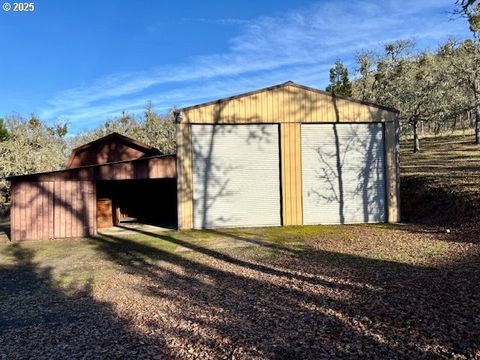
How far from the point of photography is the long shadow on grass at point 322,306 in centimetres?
441

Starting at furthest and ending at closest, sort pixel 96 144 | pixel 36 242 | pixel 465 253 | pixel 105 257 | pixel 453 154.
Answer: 1. pixel 453 154
2. pixel 96 144
3. pixel 36 242
4. pixel 105 257
5. pixel 465 253

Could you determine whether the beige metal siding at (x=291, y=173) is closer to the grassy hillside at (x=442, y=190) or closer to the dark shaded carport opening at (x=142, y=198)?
the grassy hillside at (x=442, y=190)

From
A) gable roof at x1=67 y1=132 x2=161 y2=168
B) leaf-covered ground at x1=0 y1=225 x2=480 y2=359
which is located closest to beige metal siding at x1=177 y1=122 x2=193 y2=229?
leaf-covered ground at x1=0 y1=225 x2=480 y2=359

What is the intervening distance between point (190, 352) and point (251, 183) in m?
11.2

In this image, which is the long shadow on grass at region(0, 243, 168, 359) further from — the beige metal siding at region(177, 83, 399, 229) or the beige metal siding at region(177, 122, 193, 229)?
the beige metal siding at region(177, 83, 399, 229)

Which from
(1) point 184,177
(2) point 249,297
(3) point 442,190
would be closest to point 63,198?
(1) point 184,177

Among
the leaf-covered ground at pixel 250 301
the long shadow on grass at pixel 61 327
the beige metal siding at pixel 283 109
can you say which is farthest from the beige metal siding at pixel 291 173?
the long shadow on grass at pixel 61 327

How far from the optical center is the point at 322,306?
578 centimetres

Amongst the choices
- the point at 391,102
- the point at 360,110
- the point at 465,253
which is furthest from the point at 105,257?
the point at 391,102

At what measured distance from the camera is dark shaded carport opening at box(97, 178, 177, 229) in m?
19.2

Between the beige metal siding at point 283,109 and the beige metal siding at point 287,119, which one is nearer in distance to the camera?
the beige metal siding at point 287,119

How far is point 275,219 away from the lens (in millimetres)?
15414

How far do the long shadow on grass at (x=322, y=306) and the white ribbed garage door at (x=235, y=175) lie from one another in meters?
6.03

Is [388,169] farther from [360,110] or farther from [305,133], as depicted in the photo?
[305,133]
